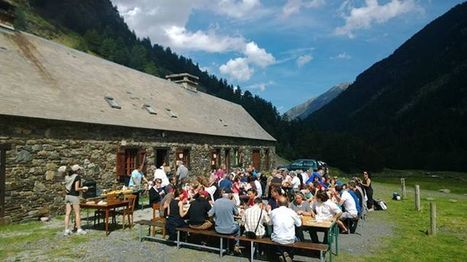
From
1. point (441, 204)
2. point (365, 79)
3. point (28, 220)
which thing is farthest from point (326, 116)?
point (28, 220)

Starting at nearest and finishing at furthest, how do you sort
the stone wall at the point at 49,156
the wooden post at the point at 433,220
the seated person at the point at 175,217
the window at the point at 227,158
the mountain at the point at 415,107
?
1. the seated person at the point at 175,217
2. the wooden post at the point at 433,220
3. the stone wall at the point at 49,156
4. the window at the point at 227,158
5. the mountain at the point at 415,107

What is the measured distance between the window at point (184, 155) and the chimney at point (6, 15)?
9.73 meters

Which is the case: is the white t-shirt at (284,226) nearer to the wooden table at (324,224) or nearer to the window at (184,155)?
the wooden table at (324,224)

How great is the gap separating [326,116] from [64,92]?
14638 cm

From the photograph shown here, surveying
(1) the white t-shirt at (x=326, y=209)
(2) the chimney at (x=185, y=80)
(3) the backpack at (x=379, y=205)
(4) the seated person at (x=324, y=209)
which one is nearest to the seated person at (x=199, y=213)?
(4) the seated person at (x=324, y=209)

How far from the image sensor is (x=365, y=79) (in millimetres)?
151875

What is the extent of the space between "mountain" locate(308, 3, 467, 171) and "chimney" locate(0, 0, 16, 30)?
42191 mm

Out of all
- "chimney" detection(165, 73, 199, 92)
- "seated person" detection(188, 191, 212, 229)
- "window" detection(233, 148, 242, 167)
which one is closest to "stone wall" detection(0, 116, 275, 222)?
"seated person" detection(188, 191, 212, 229)

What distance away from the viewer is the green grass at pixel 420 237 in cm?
838

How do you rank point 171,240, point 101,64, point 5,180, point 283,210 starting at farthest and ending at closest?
point 101,64, point 5,180, point 171,240, point 283,210

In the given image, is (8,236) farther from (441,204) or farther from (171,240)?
(441,204)

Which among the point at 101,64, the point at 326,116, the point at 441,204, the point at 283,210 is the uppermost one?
the point at 326,116

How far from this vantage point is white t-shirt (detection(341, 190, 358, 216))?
10.7 meters

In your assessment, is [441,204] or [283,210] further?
[441,204]
